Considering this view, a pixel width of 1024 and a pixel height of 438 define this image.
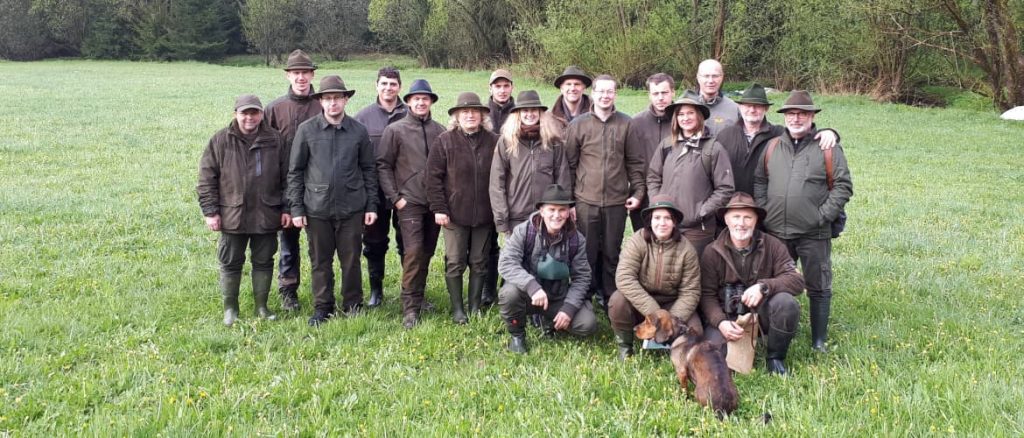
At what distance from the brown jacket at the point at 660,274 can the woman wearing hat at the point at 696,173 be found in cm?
41

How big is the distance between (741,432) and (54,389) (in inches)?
170

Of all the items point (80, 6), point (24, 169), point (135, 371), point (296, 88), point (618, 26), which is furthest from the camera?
point (80, 6)

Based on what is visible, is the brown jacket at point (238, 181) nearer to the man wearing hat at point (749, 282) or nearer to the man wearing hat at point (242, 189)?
the man wearing hat at point (242, 189)

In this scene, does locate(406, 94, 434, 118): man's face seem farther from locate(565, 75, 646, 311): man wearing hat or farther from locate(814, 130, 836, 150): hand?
locate(814, 130, 836, 150): hand

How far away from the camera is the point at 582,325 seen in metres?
5.82


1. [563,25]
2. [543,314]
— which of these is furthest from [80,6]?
[543,314]

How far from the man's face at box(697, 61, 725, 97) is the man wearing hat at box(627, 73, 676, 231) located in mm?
292

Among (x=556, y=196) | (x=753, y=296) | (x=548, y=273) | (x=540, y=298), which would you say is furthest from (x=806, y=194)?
(x=540, y=298)

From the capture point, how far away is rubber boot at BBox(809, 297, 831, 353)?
5684 millimetres

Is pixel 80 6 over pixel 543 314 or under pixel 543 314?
over

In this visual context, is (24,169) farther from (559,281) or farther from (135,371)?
(559,281)

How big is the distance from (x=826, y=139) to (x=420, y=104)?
344 centimetres

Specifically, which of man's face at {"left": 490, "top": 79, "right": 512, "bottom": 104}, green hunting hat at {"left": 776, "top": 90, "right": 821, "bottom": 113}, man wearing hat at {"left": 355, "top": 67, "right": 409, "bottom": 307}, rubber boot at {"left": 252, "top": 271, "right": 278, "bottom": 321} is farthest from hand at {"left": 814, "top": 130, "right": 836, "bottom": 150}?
rubber boot at {"left": 252, "top": 271, "right": 278, "bottom": 321}

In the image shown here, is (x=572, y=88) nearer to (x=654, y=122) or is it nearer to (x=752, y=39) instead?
(x=654, y=122)
